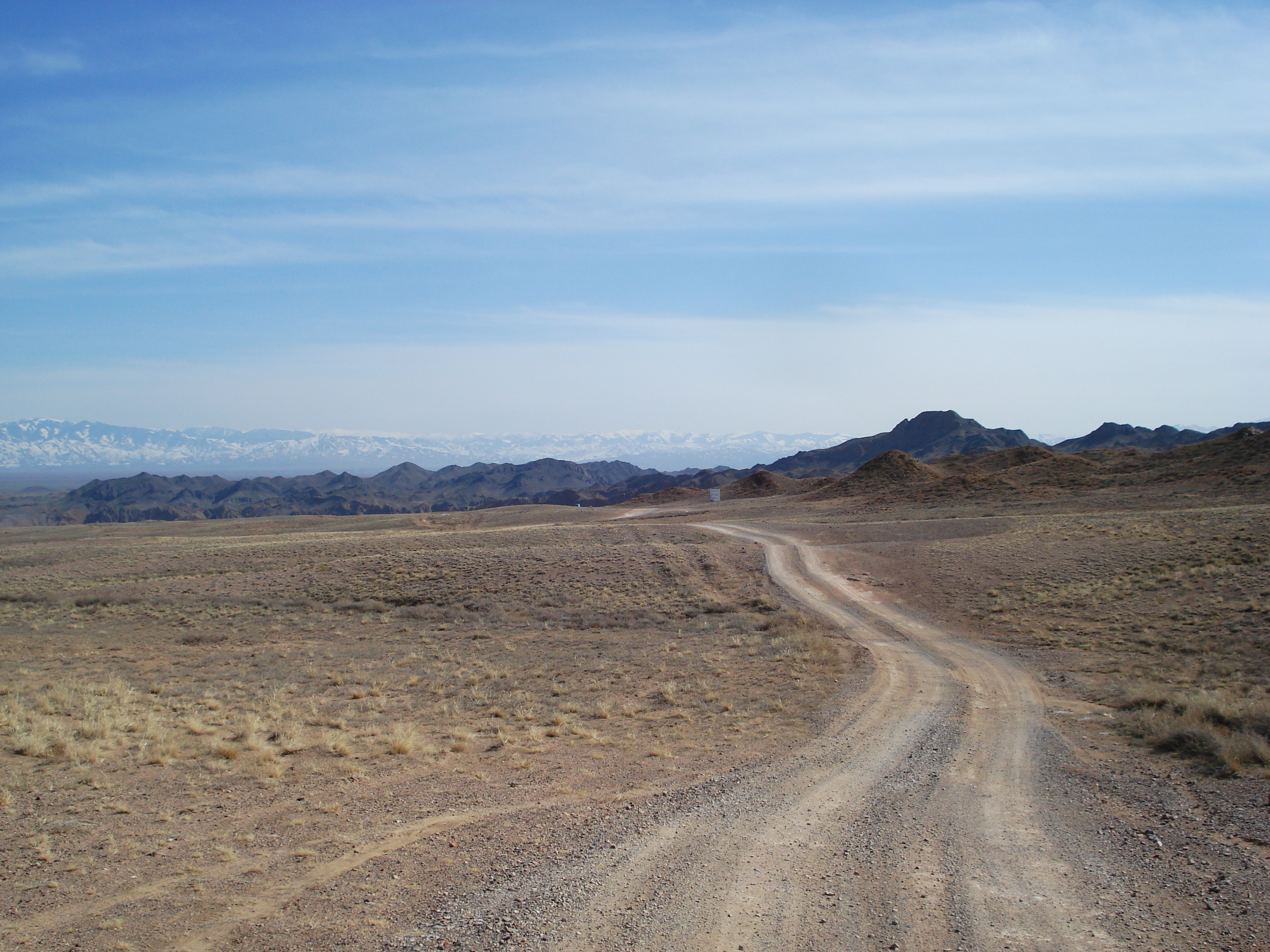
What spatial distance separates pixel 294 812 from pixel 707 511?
61.1 meters

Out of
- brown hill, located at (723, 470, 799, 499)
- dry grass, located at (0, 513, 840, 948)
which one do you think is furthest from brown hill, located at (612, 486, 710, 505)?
dry grass, located at (0, 513, 840, 948)

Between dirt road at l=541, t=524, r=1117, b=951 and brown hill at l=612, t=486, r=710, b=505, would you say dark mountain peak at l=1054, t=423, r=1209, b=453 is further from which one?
dirt road at l=541, t=524, r=1117, b=951

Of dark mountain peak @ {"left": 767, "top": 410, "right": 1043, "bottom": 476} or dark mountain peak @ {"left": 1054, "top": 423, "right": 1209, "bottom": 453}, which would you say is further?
dark mountain peak @ {"left": 767, "top": 410, "right": 1043, "bottom": 476}

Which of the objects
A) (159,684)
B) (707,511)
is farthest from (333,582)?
(707,511)

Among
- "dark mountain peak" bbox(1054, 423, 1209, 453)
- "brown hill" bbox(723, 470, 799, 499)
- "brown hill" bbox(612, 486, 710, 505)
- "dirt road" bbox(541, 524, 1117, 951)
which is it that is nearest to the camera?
"dirt road" bbox(541, 524, 1117, 951)

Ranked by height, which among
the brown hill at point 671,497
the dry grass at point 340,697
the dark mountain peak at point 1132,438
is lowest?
the dry grass at point 340,697

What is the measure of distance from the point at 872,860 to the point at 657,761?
4.41 metres

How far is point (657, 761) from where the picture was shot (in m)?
11.4

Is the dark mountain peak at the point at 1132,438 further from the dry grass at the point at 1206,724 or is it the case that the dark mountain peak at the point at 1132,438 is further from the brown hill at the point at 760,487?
the dry grass at the point at 1206,724

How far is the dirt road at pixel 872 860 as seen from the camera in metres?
6.31

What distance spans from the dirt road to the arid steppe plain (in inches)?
1.9

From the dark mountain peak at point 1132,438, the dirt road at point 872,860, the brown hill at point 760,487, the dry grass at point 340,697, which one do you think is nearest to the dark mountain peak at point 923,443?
the dark mountain peak at point 1132,438

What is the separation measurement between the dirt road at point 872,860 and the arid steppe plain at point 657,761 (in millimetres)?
48

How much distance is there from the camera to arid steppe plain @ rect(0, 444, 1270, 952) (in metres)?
6.67
